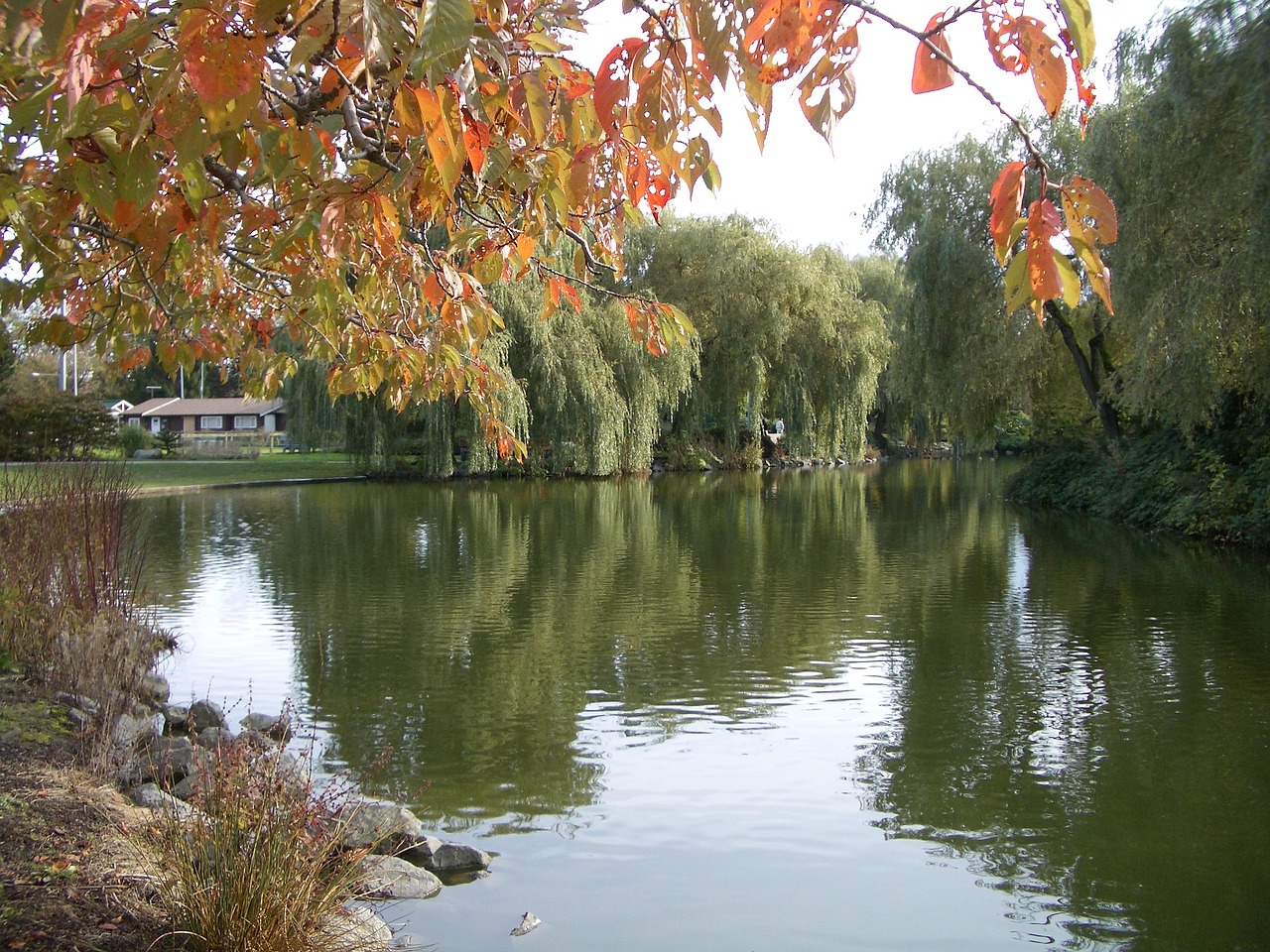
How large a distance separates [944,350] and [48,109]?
738 inches

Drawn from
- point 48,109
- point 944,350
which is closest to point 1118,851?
point 48,109

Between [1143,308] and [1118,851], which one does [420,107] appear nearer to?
[1118,851]

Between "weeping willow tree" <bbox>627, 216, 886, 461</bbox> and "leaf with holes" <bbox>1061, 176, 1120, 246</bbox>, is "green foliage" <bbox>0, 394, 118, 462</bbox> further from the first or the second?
"leaf with holes" <bbox>1061, 176, 1120, 246</bbox>

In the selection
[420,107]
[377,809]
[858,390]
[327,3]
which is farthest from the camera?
[858,390]

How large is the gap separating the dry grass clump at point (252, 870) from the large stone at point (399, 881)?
51 cm

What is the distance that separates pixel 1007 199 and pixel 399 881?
340 cm

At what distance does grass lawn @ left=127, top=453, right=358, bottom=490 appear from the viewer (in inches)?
1061

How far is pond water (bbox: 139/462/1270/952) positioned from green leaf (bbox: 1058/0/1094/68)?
3.18 metres

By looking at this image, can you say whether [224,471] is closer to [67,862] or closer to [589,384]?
[589,384]

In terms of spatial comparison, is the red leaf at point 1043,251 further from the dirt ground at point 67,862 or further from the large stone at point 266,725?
the large stone at point 266,725

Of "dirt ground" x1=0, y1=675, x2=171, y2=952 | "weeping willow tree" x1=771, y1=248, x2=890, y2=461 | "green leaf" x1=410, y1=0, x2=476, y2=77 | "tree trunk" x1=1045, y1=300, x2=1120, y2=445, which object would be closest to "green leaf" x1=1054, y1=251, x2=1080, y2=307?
"green leaf" x1=410, y1=0, x2=476, y2=77

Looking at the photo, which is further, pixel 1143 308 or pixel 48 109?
pixel 1143 308

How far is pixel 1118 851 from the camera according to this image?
4.59m

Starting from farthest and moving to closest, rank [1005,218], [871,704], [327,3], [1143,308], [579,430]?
[579,430], [1143,308], [871,704], [327,3], [1005,218]
